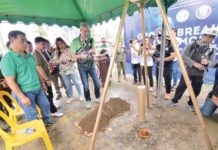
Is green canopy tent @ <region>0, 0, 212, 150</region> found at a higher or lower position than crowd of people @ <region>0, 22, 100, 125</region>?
higher

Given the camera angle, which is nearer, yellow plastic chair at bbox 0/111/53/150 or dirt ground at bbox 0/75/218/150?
yellow plastic chair at bbox 0/111/53/150

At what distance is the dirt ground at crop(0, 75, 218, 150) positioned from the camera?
2076 millimetres

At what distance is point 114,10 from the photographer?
3.38 metres

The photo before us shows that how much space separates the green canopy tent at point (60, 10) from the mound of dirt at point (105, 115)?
200 cm

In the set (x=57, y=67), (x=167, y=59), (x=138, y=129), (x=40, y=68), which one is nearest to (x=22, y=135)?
(x=40, y=68)

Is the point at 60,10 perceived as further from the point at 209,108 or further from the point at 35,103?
the point at 209,108

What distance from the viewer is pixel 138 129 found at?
2.43 meters

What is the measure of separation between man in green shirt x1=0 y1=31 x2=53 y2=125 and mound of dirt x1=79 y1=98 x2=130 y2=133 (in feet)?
2.86

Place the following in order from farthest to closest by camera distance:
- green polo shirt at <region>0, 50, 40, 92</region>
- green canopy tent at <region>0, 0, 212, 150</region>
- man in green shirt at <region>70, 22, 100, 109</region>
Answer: green canopy tent at <region>0, 0, 212, 150</region> < man in green shirt at <region>70, 22, 100, 109</region> < green polo shirt at <region>0, 50, 40, 92</region>

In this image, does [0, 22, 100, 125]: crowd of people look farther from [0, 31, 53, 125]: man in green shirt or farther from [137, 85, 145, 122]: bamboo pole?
[137, 85, 145, 122]: bamboo pole

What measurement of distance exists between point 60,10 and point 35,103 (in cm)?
255

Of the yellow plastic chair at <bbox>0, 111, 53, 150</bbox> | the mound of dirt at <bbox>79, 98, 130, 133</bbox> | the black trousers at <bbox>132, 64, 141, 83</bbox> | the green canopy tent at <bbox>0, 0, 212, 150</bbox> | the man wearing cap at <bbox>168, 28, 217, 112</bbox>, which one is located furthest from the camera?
the black trousers at <bbox>132, 64, 141, 83</bbox>

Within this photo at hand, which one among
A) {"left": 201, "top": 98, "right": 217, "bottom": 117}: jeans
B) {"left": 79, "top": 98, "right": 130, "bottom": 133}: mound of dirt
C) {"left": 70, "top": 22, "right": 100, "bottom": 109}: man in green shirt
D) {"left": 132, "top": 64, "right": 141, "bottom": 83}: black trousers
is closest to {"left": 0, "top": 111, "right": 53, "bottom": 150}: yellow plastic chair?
{"left": 79, "top": 98, "right": 130, "bottom": 133}: mound of dirt

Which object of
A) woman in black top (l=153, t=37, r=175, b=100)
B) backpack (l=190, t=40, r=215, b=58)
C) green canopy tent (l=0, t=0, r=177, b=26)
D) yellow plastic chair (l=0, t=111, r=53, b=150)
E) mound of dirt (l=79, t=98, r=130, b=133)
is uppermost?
green canopy tent (l=0, t=0, r=177, b=26)
